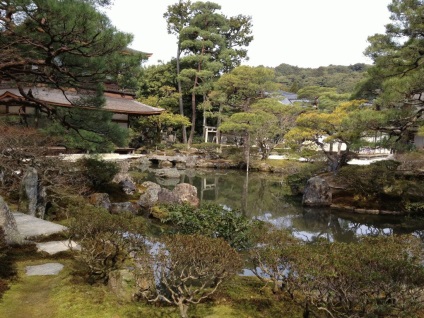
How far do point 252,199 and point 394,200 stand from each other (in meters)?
6.17

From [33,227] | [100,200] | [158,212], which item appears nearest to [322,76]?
[158,212]

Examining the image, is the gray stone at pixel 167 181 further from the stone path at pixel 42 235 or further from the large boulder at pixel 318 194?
the stone path at pixel 42 235

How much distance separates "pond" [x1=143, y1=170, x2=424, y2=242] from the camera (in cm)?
1189

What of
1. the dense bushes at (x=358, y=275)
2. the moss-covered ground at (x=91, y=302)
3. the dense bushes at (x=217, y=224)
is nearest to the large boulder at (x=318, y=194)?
the dense bushes at (x=217, y=224)

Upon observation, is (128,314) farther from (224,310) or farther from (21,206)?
(21,206)

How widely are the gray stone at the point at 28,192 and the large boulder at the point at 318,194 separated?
1134 cm

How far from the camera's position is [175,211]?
8.16 meters

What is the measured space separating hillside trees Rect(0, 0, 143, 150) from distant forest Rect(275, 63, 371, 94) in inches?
1827

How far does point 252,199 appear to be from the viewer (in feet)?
55.0

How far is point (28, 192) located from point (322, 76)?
2866 inches

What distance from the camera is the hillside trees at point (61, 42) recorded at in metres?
5.38

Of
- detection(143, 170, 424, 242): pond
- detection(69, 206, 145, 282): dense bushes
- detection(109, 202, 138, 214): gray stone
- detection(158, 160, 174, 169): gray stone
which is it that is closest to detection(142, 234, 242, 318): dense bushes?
detection(69, 206, 145, 282): dense bushes

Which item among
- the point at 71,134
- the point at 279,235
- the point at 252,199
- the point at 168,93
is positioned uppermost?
the point at 168,93

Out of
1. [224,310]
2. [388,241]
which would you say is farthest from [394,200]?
[224,310]
